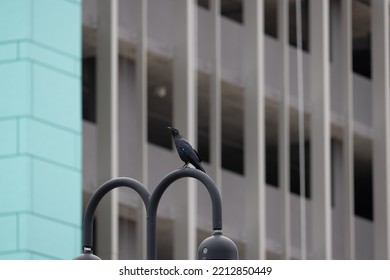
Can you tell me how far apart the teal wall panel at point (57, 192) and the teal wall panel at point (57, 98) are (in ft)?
2.22

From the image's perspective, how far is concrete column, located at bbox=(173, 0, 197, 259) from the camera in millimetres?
23891

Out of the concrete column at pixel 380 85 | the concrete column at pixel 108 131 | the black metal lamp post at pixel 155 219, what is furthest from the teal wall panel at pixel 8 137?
the concrete column at pixel 380 85

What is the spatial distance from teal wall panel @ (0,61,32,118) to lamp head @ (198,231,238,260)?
1115 cm

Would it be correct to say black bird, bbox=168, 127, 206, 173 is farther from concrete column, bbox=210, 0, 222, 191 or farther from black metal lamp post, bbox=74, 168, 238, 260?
concrete column, bbox=210, 0, 222, 191

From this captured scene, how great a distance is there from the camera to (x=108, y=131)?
22.4m

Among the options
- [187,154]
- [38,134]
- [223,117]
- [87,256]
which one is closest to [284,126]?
[223,117]

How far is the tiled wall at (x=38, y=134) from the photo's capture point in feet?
64.3

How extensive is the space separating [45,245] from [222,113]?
844 centimetres

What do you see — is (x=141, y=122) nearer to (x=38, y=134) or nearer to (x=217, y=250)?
(x=38, y=134)

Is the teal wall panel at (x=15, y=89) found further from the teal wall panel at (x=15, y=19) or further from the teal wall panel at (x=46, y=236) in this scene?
the teal wall panel at (x=46, y=236)

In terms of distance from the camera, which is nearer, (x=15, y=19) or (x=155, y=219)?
(x=155, y=219)

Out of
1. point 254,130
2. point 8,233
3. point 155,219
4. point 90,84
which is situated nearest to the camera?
point 155,219

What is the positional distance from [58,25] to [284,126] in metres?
7.08
